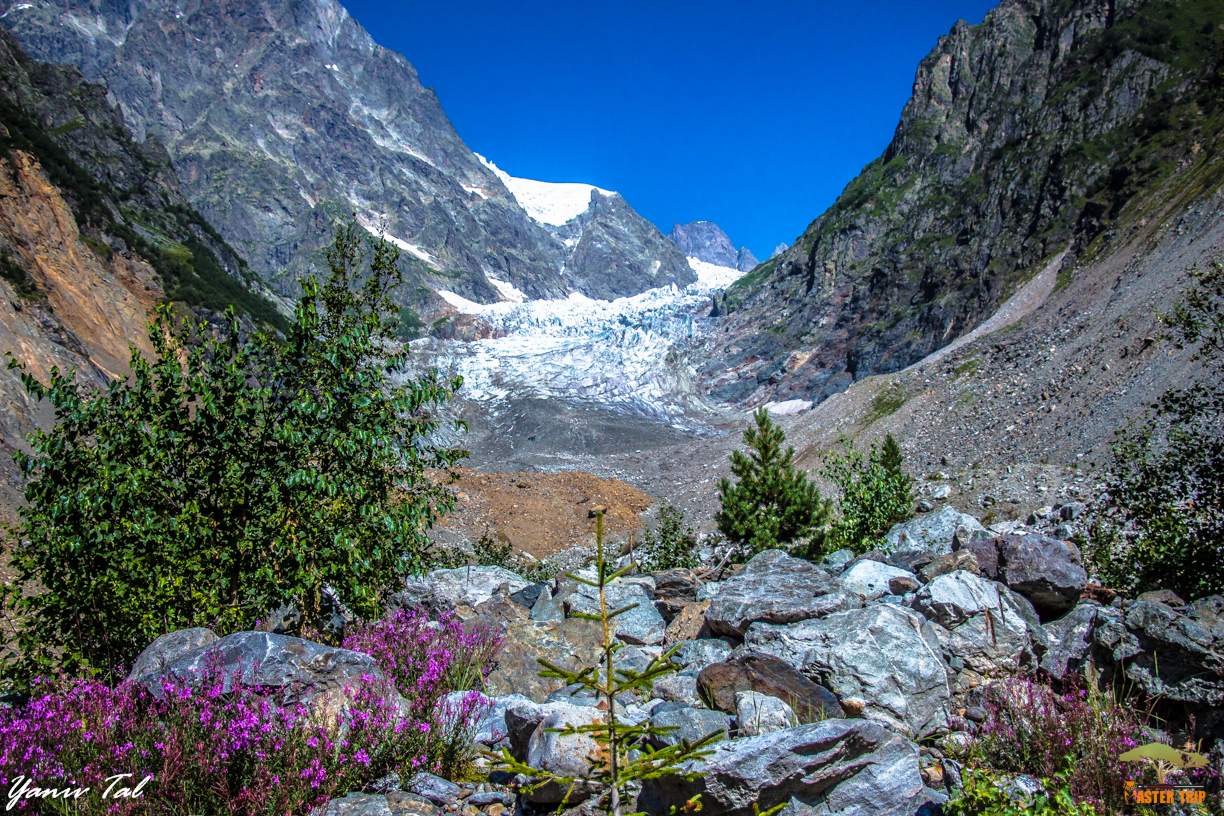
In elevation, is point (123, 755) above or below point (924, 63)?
below

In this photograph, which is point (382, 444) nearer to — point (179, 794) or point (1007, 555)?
point (179, 794)

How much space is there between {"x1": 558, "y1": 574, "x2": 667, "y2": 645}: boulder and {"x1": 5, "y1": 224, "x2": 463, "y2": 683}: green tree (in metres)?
2.60

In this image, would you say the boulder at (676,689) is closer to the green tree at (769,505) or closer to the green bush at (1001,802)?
the green bush at (1001,802)

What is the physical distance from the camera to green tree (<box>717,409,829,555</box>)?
19156mm

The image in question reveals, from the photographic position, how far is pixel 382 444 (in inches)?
287

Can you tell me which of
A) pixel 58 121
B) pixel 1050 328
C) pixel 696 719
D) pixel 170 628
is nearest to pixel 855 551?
pixel 696 719

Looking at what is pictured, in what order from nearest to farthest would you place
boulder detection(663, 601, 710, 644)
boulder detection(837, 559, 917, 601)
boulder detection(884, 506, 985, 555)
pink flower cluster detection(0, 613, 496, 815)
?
pink flower cluster detection(0, 613, 496, 815), boulder detection(663, 601, 710, 644), boulder detection(837, 559, 917, 601), boulder detection(884, 506, 985, 555)

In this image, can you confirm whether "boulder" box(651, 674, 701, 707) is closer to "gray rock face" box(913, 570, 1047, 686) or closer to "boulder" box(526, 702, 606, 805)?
"boulder" box(526, 702, 606, 805)

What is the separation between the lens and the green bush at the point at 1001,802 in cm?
370

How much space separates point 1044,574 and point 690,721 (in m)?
4.94

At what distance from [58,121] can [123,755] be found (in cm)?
9309

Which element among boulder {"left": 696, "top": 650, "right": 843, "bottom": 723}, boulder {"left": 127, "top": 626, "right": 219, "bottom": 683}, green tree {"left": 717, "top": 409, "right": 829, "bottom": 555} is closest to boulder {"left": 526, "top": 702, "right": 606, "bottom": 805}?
boulder {"left": 696, "top": 650, "right": 843, "bottom": 723}

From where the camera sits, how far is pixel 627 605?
8469mm

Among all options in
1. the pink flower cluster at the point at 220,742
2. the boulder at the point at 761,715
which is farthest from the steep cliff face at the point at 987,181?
the pink flower cluster at the point at 220,742
